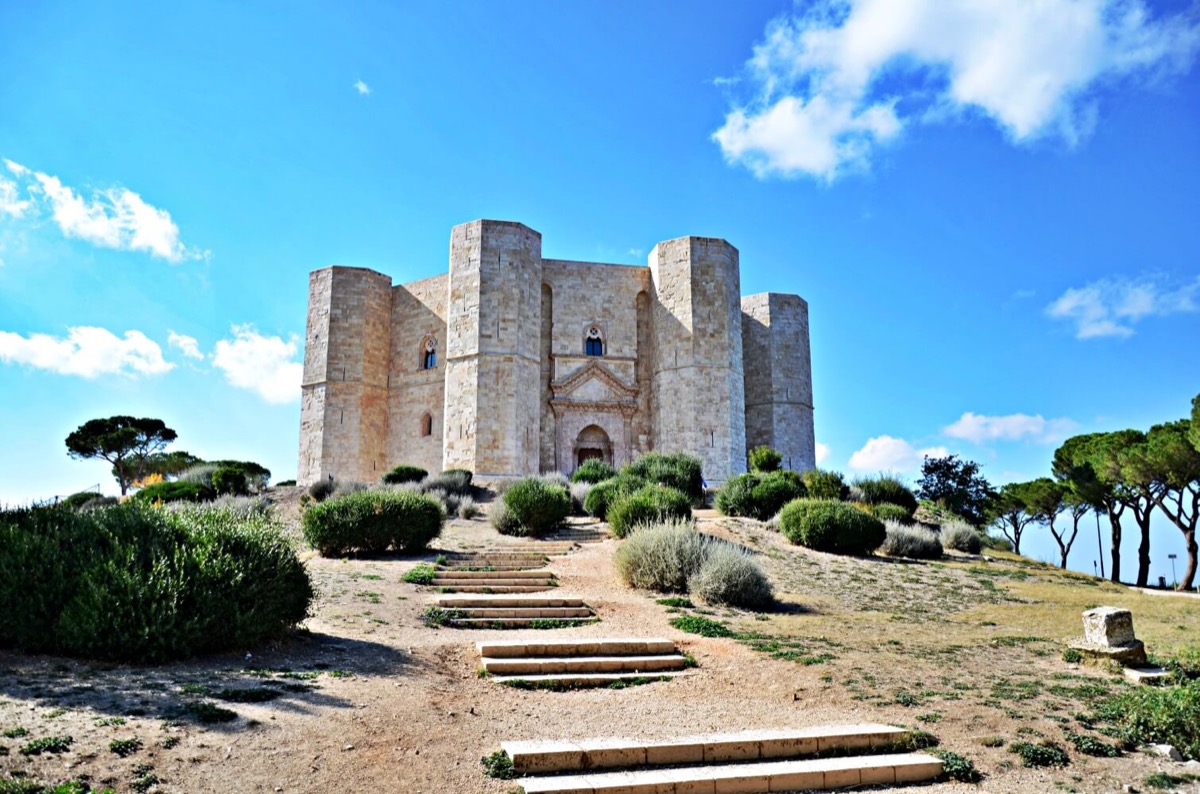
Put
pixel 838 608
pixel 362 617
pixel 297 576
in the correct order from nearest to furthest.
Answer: pixel 297 576, pixel 362 617, pixel 838 608

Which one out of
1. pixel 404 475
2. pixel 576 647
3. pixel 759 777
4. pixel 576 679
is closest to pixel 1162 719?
pixel 759 777

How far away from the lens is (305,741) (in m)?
4.85

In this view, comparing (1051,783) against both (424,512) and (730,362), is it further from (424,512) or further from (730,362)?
(730,362)

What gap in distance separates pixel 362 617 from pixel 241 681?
3169 millimetres

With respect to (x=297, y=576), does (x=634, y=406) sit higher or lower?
higher

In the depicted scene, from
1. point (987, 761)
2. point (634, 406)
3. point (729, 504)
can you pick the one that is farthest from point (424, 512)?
point (634, 406)

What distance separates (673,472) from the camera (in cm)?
2155

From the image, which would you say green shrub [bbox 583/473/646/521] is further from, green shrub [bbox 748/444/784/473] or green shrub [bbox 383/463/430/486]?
green shrub [bbox 383/463/430/486]

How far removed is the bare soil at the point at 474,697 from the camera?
14.9ft

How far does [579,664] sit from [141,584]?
12.3 feet

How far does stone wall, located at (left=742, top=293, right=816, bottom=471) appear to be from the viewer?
1313 inches

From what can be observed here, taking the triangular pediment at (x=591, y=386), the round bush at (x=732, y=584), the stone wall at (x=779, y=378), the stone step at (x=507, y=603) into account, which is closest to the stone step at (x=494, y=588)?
the stone step at (x=507, y=603)

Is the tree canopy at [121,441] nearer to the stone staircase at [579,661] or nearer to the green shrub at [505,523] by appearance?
the green shrub at [505,523]

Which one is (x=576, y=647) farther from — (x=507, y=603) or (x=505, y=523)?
(x=505, y=523)
